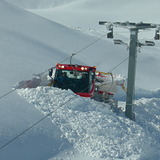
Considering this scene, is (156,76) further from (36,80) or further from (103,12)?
(103,12)

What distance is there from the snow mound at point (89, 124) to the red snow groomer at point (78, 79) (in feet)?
4.09

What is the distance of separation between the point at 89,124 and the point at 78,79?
3.25m

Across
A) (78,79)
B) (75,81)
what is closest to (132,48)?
(78,79)

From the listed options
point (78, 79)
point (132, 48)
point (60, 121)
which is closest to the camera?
point (60, 121)

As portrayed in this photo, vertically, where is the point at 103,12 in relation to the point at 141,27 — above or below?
below

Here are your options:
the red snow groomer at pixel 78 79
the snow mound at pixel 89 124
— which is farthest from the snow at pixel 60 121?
the red snow groomer at pixel 78 79

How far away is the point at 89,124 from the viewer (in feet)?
39.8

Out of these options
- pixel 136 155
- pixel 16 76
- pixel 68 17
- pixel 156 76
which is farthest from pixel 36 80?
pixel 68 17

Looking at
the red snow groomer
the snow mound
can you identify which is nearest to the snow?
the snow mound

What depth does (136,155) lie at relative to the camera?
1121cm

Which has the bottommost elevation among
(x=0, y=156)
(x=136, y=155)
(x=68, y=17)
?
(x=68, y=17)

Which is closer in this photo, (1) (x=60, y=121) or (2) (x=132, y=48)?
(1) (x=60, y=121)

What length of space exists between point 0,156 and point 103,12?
82.5 metres

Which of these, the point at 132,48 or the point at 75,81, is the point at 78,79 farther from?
the point at 132,48
